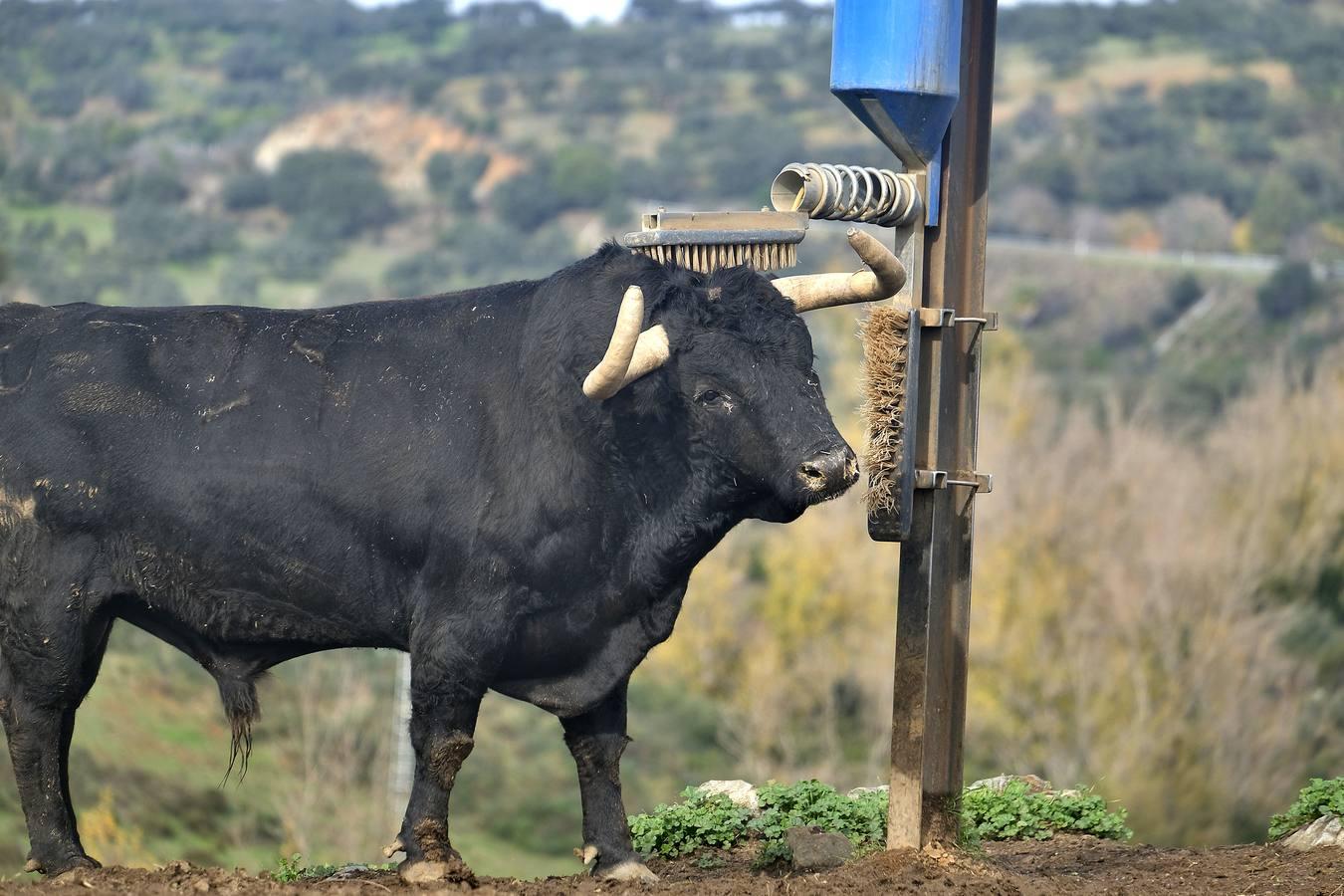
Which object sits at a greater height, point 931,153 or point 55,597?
point 931,153

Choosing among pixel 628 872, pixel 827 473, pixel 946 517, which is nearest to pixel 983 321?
pixel 946 517

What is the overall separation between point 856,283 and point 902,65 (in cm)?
94

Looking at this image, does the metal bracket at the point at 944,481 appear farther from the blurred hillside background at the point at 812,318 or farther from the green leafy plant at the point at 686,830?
the green leafy plant at the point at 686,830

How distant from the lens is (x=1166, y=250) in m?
91.9

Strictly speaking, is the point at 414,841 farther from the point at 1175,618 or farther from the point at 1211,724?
the point at 1175,618

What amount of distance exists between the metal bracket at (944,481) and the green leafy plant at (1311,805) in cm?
248

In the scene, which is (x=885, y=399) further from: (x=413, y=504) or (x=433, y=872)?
(x=433, y=872)

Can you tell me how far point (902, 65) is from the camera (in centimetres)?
770

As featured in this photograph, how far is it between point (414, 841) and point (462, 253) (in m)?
88.0

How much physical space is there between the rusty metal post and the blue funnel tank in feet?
0.71

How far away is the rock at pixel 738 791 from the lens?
31.4 feet

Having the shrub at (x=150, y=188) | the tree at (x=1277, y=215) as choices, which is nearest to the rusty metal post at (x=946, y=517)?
the tree at (x=1277, y=215)

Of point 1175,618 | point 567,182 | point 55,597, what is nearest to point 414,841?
point 55,597

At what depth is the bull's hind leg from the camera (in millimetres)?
7738
